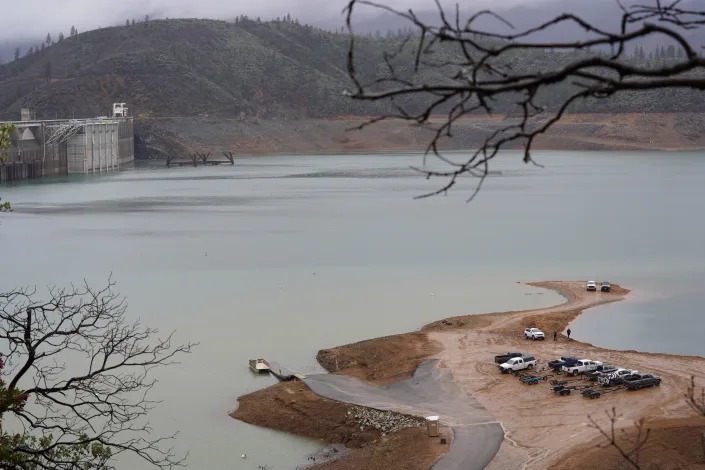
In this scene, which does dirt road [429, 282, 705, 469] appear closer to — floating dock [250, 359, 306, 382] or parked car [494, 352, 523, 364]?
parked car [494, 352, 523, 364]

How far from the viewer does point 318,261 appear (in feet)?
124

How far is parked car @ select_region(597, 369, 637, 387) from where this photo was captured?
18.8m

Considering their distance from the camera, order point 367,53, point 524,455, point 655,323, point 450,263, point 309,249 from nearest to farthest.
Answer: point 524,455, point 655,323, point 450,263, point 309,249, point 367,53

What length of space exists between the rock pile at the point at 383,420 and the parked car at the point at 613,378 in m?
3.64

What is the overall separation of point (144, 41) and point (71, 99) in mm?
32845

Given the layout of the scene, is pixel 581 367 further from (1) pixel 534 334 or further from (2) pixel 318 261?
(2) pixel 318 261

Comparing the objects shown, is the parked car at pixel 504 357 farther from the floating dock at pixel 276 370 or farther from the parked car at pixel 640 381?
the floating dock at pixel 276 370

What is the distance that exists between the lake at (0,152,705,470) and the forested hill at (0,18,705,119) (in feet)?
181

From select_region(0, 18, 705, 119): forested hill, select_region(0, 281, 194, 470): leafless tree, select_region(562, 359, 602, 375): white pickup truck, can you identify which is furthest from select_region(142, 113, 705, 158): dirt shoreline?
select_region(0, 281, 194, 470): leafless tree

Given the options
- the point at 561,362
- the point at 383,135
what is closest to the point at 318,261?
the point at 561,362

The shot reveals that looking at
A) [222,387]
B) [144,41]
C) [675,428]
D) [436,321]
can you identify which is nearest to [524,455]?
[675,428]

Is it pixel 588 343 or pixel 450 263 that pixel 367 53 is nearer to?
pixel 450 263

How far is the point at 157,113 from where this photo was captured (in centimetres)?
13062

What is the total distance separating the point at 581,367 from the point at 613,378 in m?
1.12
